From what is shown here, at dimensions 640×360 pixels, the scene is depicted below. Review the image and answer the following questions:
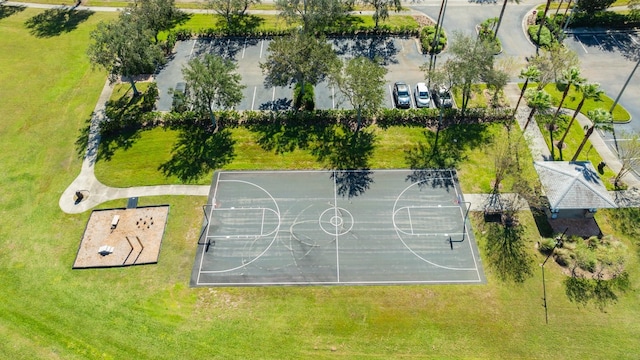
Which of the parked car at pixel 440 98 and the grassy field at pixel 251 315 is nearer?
the grassy field at pixel 251 315

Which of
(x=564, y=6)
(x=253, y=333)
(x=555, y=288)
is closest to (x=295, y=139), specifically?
(x=253, y=333)

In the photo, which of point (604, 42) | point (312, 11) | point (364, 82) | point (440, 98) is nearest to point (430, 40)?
point (440, 98)

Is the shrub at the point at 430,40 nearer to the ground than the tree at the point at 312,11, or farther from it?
nearer to the ground

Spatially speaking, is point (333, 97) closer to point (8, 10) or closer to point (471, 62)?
point (471, 62)

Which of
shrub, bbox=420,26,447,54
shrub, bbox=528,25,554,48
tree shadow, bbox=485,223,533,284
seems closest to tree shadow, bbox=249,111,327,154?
shrub, bbox=420,26,447,54

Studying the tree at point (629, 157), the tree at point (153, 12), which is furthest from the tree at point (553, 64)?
the tree at point (153, 12)

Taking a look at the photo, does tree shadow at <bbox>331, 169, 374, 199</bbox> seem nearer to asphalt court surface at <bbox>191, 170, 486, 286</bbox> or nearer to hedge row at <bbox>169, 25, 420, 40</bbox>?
asphalt court surface at <bbox>191, 170, 486, 286</bbox>

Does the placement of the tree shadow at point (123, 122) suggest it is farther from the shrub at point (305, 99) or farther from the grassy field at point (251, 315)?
the shrub at point (305, 99)
